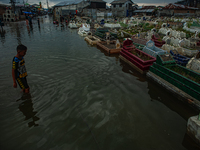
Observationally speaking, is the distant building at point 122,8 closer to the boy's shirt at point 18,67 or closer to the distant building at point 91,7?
the distant building at point 91,7

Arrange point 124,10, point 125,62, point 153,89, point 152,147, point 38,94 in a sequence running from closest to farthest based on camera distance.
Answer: point 152,147, point 38,94, point 153,89, point 125,62, point 124,10

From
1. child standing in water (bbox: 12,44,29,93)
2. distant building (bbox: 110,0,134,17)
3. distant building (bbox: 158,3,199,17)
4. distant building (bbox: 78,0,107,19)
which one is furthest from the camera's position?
distant building (bbox: 110,0,134,17)

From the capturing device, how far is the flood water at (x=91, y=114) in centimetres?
415

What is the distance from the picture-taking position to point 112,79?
8031 mm

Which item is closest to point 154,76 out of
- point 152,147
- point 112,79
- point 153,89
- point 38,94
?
point 153,89

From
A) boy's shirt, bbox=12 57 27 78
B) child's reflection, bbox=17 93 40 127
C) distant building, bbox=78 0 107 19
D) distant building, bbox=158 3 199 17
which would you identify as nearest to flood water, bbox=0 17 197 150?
child's reflection, bbox=17 93 40 127

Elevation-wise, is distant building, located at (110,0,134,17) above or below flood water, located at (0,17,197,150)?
above

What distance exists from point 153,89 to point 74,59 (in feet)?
23.0

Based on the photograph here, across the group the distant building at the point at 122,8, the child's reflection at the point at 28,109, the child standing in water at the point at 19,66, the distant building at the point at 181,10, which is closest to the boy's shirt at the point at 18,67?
the child standing in water at the point at 19,66

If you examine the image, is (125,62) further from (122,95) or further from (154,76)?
(122,95)

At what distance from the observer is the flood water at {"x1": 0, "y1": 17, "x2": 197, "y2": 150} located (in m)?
4.15

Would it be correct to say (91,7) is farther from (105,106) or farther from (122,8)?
(105,106)

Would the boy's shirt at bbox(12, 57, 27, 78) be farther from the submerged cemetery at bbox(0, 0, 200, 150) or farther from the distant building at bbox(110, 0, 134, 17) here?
the distant building at bbox(110, 0, 134, 17)

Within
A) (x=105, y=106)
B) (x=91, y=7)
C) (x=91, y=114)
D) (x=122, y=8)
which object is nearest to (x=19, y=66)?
(x=91, y=114)
